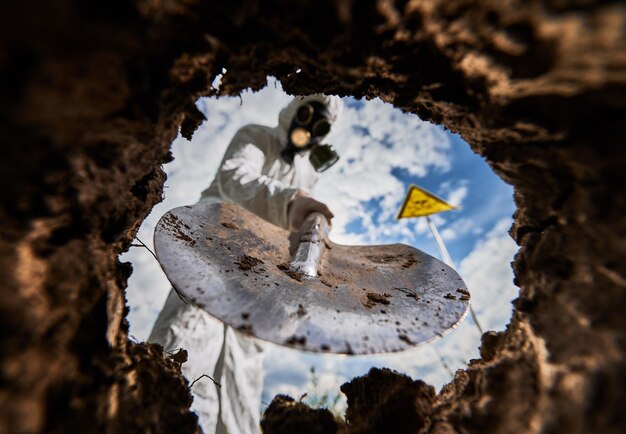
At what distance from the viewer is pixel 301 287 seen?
3.37ft

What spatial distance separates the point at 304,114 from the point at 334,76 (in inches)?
142

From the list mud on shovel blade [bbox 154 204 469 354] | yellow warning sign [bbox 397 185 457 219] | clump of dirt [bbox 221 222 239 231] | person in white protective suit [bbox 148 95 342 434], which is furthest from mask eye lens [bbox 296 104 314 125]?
clump of dirt [bbox 221 222 239 231]

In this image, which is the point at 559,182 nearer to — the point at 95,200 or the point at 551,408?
the point at 551,408

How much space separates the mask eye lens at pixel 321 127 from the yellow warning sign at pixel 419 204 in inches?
89.0

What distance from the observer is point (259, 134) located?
3.97m

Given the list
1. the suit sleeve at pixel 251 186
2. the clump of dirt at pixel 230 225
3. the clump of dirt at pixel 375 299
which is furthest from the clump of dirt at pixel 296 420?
the suit sleeve at pixel 251 186

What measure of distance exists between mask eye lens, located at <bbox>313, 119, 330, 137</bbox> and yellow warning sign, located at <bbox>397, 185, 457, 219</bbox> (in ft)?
7.42

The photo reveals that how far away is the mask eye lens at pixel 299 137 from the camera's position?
417cm

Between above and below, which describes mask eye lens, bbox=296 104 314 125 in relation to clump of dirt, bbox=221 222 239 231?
above

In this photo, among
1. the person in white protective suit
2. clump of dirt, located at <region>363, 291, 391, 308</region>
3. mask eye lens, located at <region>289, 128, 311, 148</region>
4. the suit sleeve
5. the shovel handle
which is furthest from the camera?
mask eye lens, located at <region>289, 128, 311, 148</region>

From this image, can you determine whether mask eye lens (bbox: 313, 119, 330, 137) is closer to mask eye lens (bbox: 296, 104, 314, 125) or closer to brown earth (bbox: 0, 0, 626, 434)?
mask eye lens (bbox: 296, 104, 314, 125)

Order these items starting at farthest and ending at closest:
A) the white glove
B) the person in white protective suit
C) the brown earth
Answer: the person in white protective suit, the white glove, the brown earth

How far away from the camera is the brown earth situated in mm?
364

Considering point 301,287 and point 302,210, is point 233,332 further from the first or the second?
point 301,287
